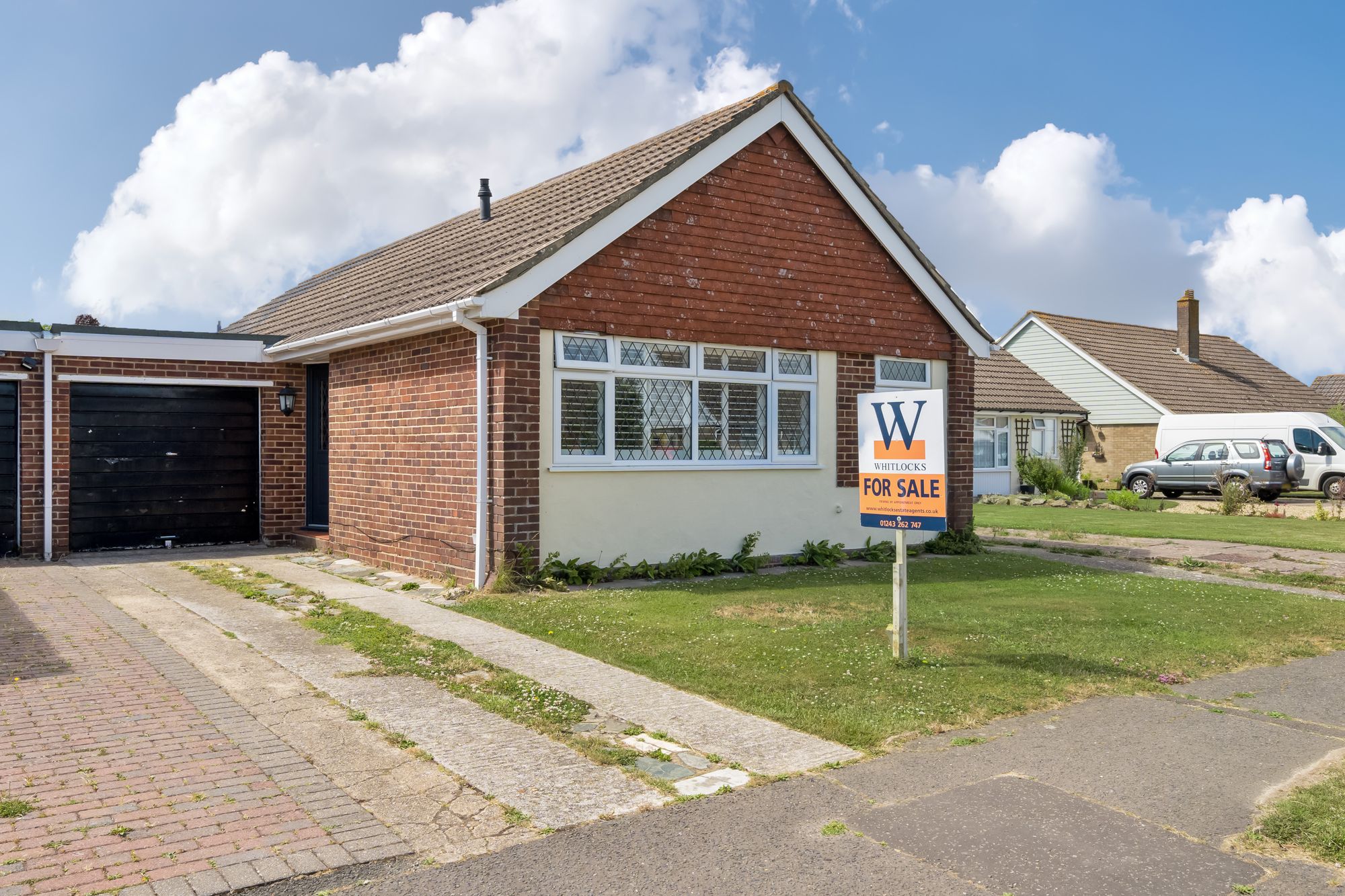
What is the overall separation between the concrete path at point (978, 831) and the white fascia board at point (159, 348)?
1223 centimetres

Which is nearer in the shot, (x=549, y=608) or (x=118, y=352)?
(x=549, y=608)

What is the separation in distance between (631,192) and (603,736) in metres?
7.21

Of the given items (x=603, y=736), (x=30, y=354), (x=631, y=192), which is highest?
(x=631, y=192)

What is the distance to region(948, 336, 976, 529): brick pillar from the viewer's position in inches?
599

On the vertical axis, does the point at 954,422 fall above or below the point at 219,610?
above

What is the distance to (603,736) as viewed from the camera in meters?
5.88

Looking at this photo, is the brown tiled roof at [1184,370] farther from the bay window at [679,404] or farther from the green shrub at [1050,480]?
the bay window at [679,404]

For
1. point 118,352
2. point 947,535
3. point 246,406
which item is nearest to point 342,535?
point 246,406

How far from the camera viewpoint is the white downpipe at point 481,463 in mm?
10820

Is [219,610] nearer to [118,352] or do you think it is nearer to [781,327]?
[118,352]

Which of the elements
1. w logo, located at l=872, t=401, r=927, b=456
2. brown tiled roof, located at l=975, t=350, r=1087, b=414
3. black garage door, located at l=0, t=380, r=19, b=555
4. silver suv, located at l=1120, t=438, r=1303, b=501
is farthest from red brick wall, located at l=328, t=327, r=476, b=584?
silver suv, located at l=1120, t=438, r=1303, b=501

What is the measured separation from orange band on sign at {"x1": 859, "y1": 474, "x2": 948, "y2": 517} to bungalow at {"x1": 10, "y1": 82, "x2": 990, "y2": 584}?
13.9ft

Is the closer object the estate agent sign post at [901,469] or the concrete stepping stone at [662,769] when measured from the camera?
the concrete stepping stone at [662,769]

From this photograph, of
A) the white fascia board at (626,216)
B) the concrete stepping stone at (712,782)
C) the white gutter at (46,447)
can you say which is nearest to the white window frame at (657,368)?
the white fascia board at (626,216)
